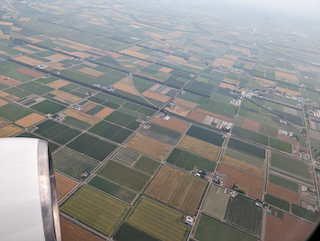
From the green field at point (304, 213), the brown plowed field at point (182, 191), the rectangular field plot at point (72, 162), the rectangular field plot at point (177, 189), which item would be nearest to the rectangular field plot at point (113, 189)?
the rectangular field plot at point (72, 162)

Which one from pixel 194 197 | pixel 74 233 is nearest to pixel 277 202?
pixel 194 197

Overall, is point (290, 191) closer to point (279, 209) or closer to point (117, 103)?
point (279, 209)

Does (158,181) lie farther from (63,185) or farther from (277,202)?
(277,202)

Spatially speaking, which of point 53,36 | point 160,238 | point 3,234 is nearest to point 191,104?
point 160,238

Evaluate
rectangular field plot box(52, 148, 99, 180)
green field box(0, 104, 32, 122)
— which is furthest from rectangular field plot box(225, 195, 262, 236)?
green field box(0, 104, 32, 122)

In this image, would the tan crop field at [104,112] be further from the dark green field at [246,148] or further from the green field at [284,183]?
the green field at [284,183]

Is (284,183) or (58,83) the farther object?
(58,83)

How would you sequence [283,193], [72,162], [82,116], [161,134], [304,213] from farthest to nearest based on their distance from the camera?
[82,116] < [161,134] < [72,162] < [283,193] < [304,213]
